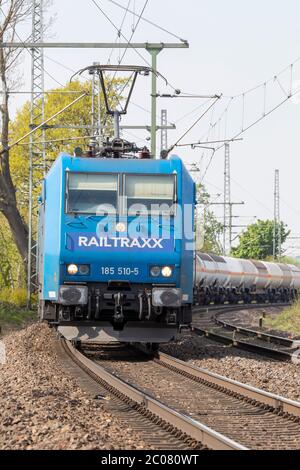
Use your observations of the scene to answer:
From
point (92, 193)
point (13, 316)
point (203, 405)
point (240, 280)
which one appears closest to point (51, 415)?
point (203, 405)

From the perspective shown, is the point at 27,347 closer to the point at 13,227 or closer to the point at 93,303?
the point at 93,303

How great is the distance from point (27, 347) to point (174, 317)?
393 cm

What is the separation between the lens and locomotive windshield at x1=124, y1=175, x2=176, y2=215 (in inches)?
551

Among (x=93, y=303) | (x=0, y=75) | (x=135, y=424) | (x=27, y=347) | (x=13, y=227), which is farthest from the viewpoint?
(x=13, y=227)

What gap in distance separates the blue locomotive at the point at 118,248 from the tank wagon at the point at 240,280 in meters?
23.5

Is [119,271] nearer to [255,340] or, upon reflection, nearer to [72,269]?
[72,269]

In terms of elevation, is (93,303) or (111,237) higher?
(111,237)

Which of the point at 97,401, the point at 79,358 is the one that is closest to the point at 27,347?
the point at 79,358

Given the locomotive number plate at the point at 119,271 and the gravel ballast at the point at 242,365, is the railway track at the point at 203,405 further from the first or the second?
the locomotive number plate at the point at 119,271

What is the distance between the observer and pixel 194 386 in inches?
459

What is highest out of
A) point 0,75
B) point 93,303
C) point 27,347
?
point 0,75

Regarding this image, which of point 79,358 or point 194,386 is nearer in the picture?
point 194,386

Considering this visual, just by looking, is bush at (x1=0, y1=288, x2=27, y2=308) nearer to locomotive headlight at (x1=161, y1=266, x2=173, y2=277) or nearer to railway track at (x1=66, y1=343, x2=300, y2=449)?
railway track at (x1=66, y1=343, x2=300, y2=449)
